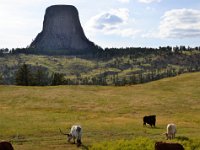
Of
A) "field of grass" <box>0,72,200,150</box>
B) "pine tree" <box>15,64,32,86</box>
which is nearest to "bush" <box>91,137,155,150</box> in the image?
"field of grass" <box>0,72,200,150</box>

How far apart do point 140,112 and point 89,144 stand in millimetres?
30588

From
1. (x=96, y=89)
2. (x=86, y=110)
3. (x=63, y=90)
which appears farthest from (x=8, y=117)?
(x=96, y=89)

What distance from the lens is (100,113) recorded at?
6488 cm

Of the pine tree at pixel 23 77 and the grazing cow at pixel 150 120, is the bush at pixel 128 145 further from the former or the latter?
the pine tree at pixel 23 77

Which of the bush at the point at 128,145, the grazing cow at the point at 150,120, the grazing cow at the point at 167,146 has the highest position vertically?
the grazing cow at the point at 167,146

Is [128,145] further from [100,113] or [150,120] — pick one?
[100,113]

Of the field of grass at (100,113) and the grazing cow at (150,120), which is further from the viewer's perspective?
the grazing cow at (150,120)

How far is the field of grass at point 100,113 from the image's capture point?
125 feet

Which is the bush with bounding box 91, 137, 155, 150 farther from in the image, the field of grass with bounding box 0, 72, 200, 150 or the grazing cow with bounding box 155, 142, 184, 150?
the grazing cow with bounding box 155, 142, 184, 150

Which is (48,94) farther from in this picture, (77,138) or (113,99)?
(77,138)

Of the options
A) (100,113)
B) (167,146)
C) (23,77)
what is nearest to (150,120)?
(100,113)

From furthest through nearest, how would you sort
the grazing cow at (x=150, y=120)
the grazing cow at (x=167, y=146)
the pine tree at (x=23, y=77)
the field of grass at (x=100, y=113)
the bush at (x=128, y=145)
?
the pine tree at (x=23, y=77) < the grazing cow at (x=150, y=120) < the field of grass at (x=100, y=113) < the bush at (x=128, y=145) < the grazing cow at (x=167, y=146)

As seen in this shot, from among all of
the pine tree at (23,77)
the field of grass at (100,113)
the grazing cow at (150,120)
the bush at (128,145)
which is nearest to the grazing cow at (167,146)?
the bush at (128,145)

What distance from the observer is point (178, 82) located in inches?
3957
